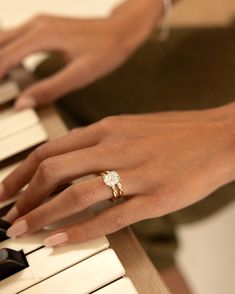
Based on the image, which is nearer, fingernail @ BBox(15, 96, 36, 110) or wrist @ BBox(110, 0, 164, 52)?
fingernail @ BBox(15, 96, 36, 110)

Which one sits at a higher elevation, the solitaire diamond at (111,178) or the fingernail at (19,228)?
the fingernail at (19,228)

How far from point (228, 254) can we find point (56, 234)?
0.73 meters

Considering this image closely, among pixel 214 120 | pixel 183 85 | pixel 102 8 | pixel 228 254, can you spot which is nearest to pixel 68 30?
pixel 183 85

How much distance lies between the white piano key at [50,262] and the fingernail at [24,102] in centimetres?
30

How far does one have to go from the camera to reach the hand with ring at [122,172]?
1.80 feet

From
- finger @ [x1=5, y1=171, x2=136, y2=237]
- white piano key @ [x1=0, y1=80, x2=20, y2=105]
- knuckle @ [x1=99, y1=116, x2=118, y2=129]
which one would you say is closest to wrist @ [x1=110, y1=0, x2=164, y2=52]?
white piano key @ [x1=0, y1=80, x2=20, y2=105]

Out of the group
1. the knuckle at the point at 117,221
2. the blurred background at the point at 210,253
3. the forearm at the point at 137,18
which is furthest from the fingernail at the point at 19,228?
the blurred background at the point at 210,253

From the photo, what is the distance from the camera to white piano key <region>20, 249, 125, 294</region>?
1.66ft

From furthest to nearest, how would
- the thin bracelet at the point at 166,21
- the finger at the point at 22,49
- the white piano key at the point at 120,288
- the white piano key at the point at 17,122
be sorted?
the thin bracelet at the point at 166,21, the finger at the point at 22,49, the white piano key at the point at 17,122, the white piano key at the point at 120,288

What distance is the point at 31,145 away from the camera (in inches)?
27.4

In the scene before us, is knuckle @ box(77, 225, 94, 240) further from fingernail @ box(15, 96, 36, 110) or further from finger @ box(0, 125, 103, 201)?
fingernail @ box(15, 96, 36, 110)

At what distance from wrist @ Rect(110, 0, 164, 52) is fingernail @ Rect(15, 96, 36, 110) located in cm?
24

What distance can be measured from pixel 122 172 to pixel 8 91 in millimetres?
361

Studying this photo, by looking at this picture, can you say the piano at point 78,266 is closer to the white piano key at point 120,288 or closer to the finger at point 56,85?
the white piano key at point 120,288
